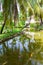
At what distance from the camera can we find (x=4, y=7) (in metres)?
18.5

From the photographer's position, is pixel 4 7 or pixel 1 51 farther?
pixel 4 7

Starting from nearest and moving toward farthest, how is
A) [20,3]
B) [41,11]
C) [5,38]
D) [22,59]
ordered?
[22,59] → [5,38] → [20,3] → [41,11]

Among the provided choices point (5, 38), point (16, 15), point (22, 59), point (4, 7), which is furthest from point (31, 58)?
point (16, 15)

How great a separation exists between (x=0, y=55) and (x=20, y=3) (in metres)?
8.38

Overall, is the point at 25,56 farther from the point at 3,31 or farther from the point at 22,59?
the point at 3,31

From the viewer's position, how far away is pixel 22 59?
36.6ft

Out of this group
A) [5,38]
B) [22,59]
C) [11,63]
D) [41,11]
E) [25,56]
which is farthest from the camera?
[41,11]

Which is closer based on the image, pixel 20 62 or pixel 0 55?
pixel 20 62

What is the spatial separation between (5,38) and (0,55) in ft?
19.2

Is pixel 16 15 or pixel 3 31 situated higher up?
pixel 16 15

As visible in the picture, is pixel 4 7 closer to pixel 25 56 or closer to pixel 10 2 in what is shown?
pixel 10 2

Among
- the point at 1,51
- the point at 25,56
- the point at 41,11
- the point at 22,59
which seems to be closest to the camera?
the point at 22,59

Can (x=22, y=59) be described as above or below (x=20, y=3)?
below

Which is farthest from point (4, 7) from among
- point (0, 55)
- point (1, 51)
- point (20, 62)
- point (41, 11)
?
point (41, 11)
